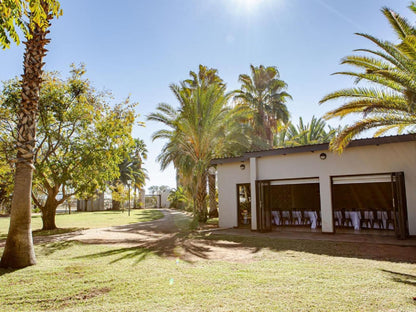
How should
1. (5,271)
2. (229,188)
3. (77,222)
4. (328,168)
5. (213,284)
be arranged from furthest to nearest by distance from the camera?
1. (77,222)
2. (229,188)
3. (328,168)
4. (5,271)
5. (213,284)

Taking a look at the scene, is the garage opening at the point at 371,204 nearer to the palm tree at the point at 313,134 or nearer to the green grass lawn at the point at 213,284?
the green grass lawn at the point at 213,284

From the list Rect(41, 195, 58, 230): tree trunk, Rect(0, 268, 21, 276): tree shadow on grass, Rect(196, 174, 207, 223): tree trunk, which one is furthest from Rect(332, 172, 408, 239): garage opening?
Rect(41, 195, 58, 230): tree trunk

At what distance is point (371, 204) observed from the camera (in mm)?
17188

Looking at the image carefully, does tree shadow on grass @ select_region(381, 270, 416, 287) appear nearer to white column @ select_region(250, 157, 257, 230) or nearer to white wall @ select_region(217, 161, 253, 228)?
white column @ select_region(250, 157, 257, 230)

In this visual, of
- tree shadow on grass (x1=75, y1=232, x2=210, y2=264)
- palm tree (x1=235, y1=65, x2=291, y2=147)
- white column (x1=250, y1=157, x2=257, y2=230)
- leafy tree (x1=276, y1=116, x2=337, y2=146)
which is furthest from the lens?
leafy tree (x1=276, y1=116, x2=337, y2=146)

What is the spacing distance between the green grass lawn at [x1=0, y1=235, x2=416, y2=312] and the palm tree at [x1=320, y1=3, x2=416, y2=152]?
439 centimetres

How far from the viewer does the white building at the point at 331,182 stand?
33.4 ft

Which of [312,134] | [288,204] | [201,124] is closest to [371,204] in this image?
[288,204]

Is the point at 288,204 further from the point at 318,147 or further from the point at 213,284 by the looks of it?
the point at 213,284

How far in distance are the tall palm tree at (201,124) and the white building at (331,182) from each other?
4.42 feet

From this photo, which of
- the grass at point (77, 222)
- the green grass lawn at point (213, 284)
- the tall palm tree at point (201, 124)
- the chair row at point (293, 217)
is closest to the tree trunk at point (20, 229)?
the green grass lawn at point (213, 284)

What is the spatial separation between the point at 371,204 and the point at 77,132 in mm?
16728

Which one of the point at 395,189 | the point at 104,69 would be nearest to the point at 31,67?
the point at 104,69

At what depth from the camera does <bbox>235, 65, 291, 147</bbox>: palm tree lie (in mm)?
25047
